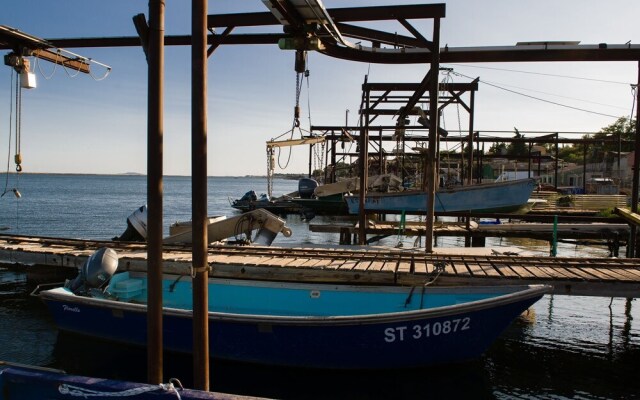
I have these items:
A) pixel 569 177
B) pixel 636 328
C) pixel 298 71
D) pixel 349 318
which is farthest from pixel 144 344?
pixel 569 177

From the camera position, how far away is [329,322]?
24.0 ft

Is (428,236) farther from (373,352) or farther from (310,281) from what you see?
(373,352)

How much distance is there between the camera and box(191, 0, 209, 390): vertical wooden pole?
168 inches

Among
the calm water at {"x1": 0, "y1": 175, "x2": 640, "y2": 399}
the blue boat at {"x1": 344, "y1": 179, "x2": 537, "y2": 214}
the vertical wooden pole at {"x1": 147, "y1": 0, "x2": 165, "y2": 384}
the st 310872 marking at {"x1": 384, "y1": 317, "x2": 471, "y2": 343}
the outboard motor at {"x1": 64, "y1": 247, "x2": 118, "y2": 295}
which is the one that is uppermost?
the vertical wooden pole at {"x1": 147, "y1": 0, "x2": 165, "y2": 384}

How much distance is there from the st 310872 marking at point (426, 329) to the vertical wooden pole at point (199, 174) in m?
3.63

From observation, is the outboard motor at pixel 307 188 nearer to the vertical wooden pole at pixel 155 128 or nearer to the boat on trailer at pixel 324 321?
the boat on trailer at pixel 324 321

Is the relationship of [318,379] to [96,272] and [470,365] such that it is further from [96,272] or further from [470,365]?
[96,272]

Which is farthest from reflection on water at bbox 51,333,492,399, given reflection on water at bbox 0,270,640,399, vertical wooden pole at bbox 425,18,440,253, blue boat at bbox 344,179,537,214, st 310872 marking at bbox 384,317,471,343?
blue boat at bbox 344,179,537,214

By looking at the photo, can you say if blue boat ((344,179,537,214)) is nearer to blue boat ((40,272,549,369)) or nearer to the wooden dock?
the wooden dock

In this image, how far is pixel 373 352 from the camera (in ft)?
25.3

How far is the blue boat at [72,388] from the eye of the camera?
3822 mm

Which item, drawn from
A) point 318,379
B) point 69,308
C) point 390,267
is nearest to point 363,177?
point 390,267

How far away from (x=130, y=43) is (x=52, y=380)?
948cm

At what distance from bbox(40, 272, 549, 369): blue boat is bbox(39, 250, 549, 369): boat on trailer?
0.05 ft
